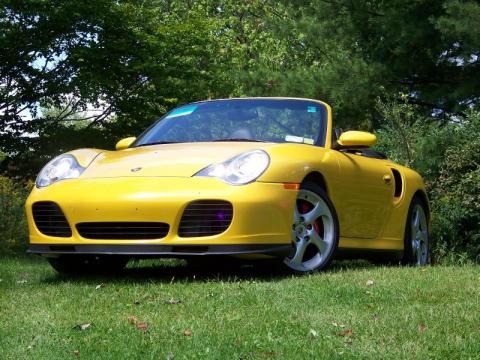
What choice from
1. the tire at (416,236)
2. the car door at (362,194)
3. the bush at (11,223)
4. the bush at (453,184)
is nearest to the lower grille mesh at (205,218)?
the car door at (362,194)

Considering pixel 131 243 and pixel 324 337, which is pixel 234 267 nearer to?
pixel 131 243

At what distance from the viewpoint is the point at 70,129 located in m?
17.7

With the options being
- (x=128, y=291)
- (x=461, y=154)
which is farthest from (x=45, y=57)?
(x=128, y=291)

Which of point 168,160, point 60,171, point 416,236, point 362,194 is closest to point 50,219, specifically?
point 60,171

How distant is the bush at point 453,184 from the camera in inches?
330

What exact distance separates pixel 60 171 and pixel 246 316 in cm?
241

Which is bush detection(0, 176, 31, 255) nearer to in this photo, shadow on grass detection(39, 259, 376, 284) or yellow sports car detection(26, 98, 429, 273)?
shadow on grass detection(39, 259, 376, 284)

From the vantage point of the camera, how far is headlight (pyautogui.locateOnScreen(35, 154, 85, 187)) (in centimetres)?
560

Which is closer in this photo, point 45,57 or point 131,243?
point 131,243

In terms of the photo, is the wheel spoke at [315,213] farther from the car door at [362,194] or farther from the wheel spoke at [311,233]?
the car door at [362,194]

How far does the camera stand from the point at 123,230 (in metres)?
5.18

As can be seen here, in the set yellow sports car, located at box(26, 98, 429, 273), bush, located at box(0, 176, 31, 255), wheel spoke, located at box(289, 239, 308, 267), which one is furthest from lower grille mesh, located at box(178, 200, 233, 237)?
bush, located at box(0, 176, 31, 255)

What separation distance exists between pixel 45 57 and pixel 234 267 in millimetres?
10540

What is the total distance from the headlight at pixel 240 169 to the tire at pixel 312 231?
0.43 metres
